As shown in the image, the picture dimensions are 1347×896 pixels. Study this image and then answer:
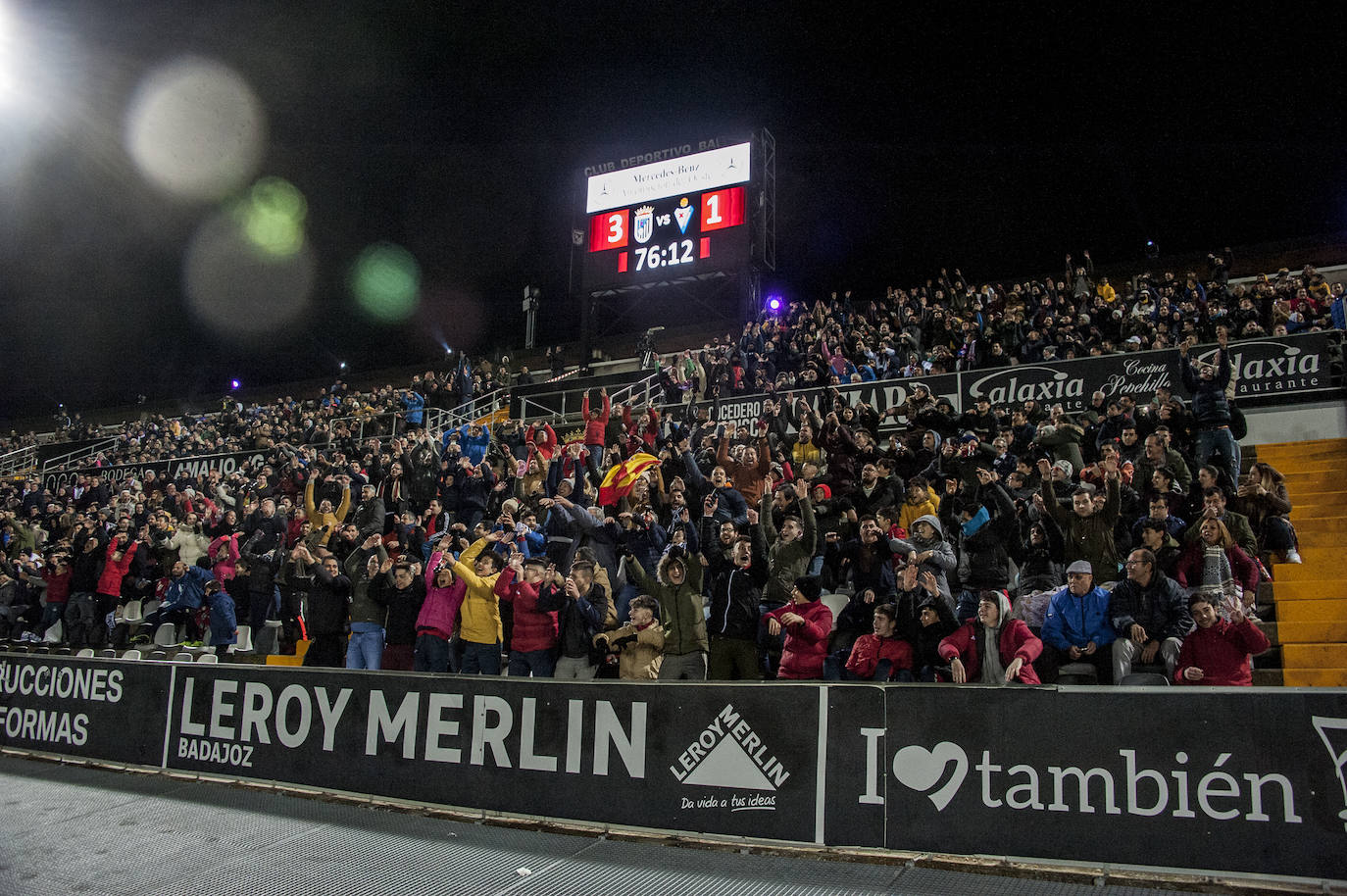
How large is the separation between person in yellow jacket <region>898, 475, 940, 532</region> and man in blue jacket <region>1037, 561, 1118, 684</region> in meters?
2.26

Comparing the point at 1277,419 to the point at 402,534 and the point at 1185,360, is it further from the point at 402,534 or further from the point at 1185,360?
the point at 402,534

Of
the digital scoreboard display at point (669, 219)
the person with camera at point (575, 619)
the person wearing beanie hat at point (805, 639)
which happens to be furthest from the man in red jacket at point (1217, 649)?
the digital scoreboard display at point (669, 219)

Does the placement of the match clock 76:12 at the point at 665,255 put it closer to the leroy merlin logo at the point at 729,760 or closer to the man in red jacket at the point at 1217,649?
the man in red jacket at the point at 1217,649

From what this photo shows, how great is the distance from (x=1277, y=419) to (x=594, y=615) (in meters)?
9.63

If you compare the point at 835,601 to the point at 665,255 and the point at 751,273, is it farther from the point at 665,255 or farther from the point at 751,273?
the point at 665,255

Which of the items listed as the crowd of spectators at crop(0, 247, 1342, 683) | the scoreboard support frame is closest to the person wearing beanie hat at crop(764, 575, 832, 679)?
the crowd of spectators at crop(0, 247, 1342, 683)

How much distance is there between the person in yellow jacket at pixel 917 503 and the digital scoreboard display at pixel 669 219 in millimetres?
13950

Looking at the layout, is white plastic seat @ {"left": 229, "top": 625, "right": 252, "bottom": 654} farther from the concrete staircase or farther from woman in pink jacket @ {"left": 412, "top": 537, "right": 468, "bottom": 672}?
the concrete staircase

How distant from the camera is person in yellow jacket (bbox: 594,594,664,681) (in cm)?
759

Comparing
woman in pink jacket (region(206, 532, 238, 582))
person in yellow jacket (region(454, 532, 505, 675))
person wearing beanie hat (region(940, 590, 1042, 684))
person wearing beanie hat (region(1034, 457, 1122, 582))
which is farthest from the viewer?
woman in pink jacket (region(206, 532, 238, 582))

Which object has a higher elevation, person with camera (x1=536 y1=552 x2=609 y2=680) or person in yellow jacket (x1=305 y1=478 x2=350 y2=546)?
person in yellow jacket (x1=305 y1=478 x2=350 y2=546)

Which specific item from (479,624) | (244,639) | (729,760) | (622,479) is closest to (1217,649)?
(729,760)

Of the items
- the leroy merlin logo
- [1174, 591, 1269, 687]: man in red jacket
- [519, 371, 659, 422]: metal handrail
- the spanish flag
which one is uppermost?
[519, 371, 659, 422]: metal handrail

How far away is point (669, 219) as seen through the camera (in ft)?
76.8
